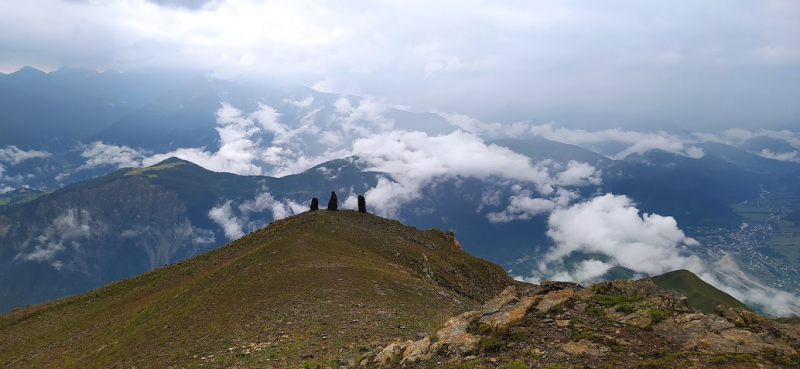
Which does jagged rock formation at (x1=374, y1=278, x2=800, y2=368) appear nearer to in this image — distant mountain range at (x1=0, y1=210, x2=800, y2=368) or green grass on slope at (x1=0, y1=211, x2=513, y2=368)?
distant mountain range at (x1=0, y1=210, x2=800, y2=368)

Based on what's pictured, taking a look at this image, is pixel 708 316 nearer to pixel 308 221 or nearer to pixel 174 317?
pixel 174 317

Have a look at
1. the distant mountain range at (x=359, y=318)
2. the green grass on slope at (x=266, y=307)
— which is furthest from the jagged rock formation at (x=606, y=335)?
the green grass on slope at (x=266, y=307)

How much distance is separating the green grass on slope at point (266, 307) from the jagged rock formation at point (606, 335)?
698 centimetres

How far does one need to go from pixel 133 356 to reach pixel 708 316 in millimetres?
34898

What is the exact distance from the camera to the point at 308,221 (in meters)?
60.3

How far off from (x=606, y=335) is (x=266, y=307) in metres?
24.7

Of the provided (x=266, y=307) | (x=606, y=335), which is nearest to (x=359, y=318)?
(x=266, y=307)

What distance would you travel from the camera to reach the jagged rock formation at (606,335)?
13547mm

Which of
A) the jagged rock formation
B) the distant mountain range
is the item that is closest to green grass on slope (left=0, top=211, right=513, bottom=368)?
the distant mountain range

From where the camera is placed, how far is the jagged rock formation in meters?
13.5

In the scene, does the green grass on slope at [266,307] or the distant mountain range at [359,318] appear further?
the green grass on slope at [266,307]

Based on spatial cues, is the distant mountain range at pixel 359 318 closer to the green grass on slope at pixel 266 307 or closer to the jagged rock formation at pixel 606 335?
the jagged rock formation at pixel 606 335

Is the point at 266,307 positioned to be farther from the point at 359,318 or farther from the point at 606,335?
the point at 606,335

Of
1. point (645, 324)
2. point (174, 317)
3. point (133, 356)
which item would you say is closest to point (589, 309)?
point (645, 324)
